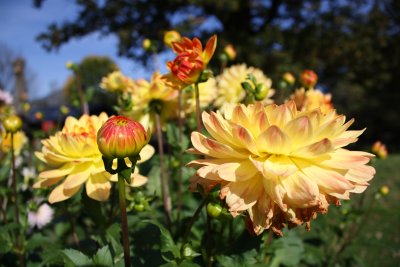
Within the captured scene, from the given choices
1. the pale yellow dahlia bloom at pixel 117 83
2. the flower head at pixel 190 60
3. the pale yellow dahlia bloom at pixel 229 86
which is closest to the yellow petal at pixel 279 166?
the flower head at pixel 190 60

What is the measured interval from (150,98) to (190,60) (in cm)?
47

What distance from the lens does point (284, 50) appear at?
10789mm

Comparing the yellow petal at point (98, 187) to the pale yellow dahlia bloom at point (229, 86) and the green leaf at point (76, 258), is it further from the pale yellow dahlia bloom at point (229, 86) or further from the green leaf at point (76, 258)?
the pale yellow dahlia bloom at point (229, 86)

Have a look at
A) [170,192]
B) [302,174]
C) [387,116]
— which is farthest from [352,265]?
[387,116]

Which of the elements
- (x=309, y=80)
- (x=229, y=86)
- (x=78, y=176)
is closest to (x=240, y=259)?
(x=78, y=176)

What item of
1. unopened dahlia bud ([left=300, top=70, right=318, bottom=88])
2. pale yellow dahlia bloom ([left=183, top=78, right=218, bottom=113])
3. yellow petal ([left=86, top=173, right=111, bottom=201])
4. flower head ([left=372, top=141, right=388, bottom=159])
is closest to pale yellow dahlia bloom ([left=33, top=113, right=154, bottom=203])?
yellow petal ([left=86, top=173, right=111, bottom=201])

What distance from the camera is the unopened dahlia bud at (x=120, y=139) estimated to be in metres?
0.63

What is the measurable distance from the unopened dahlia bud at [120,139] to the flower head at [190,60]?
13.1 inches

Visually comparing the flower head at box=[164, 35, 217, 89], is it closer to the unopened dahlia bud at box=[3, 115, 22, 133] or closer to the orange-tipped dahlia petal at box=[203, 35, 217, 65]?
the orange-tipped dahlia petal at box=[203, 35, 217, 65]

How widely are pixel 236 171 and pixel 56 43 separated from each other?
10155 millimetres

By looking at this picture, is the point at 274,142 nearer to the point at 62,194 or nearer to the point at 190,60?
the point at 190,60

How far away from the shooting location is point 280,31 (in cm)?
1059

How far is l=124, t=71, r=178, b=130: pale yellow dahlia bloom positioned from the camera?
4.49 feet

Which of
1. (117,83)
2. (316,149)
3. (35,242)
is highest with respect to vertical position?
(117,83)
